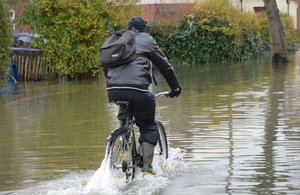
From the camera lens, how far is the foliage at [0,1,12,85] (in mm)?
17375

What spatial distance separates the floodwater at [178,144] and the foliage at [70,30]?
494 cm

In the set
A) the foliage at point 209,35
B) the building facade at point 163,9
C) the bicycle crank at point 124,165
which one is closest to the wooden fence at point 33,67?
the building facade at point 163,9

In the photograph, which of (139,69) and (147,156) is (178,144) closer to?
Answer: (147,156)

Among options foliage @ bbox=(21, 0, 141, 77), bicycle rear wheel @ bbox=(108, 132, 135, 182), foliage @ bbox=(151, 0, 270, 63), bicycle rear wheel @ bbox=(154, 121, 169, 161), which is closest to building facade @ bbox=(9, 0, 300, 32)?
foliage @ bbox=(151, 0, 270, 63)

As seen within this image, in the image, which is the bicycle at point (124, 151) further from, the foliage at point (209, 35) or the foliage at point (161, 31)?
the foliage at point (161, 31)

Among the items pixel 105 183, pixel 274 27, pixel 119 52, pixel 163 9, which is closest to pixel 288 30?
pixel 163 9

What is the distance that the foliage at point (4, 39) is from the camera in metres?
17.4

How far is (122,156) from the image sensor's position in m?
6.16

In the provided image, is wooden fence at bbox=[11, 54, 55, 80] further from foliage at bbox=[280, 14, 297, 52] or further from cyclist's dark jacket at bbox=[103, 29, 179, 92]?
foliage at bbox=[280, 14, 297, 52]

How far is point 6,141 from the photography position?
9547mm

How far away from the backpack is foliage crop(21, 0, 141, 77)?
586 inches

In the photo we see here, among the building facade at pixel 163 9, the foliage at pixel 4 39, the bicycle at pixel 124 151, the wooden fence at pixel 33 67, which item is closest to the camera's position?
the bicycle at pixel 124 151

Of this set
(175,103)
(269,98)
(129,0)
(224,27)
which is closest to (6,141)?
(175,103)

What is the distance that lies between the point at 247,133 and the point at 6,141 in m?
3.26
